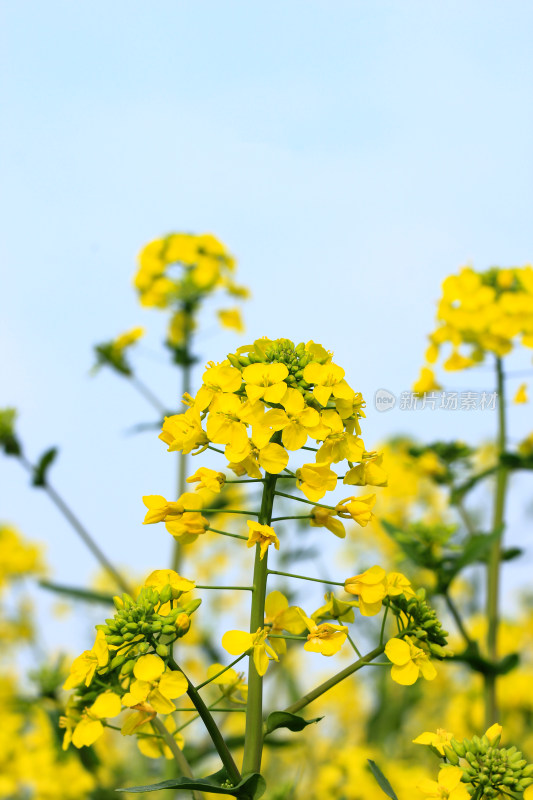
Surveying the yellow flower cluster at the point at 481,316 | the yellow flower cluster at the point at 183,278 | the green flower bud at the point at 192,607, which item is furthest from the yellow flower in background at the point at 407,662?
the yellow flower cluster at the point at 183,278

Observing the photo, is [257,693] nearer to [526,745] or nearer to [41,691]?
[41,691]

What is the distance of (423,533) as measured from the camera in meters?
2.95

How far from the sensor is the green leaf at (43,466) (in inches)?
142

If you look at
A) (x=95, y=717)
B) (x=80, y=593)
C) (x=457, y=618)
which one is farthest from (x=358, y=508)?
(x=80, y=593)

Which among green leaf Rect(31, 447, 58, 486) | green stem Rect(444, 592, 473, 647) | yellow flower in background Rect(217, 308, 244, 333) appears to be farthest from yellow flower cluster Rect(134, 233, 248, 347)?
green stem Rect(444, 592, 473, 647)

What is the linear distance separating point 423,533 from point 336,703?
156 inches

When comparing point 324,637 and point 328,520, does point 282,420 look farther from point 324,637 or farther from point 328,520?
point 324,637


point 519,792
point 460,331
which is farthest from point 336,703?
point 519,792

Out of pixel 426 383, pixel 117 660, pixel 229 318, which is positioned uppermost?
pixel 229 318

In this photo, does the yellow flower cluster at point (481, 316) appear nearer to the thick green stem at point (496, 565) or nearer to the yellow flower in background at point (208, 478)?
the thick green stem at point (496, 565)

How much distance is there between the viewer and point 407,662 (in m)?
1.49

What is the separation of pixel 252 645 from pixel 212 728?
0.16 m

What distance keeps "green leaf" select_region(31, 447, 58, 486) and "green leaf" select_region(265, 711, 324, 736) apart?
2420mm

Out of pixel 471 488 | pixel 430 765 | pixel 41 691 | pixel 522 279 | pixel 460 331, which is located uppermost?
pixel 522 279
